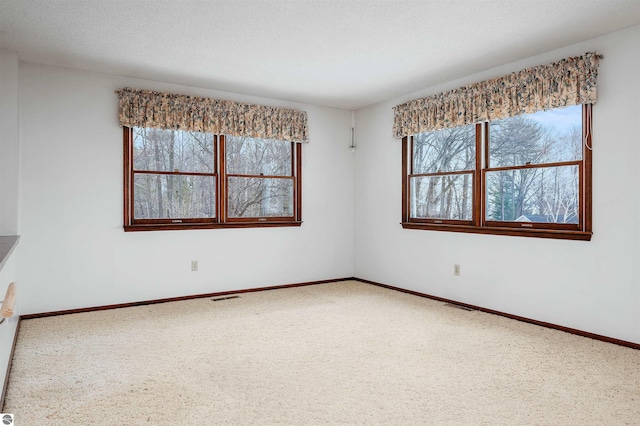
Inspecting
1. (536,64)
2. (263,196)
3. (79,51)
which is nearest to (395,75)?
(536,64)

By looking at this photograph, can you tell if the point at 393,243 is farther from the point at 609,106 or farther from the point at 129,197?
the point at 129,197

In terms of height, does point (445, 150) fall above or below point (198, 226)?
above

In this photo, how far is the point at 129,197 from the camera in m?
4.54

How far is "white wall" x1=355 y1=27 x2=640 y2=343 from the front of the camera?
10.8ft

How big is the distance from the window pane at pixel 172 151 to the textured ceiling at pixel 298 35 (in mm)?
607

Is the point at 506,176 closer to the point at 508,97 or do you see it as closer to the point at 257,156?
the point at 508,97

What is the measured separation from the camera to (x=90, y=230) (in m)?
4.35

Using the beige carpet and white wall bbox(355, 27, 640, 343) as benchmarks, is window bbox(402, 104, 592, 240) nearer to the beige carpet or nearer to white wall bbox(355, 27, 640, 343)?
white wall bbox(355, 27, 640, 343)

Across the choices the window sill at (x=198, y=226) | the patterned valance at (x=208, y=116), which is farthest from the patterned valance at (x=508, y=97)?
the window sill at (x=198, y=226)

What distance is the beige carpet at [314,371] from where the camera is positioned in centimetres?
223

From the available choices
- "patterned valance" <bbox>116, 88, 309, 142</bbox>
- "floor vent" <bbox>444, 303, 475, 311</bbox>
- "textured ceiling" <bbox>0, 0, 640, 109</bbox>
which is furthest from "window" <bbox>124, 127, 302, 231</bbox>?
"floor vent" <bbox>444, 303, 475, 311</bbox>

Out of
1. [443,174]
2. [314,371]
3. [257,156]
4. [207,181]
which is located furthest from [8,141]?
[443,174]

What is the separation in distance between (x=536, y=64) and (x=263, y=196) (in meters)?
3.31

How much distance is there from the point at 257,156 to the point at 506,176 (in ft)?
9.52
